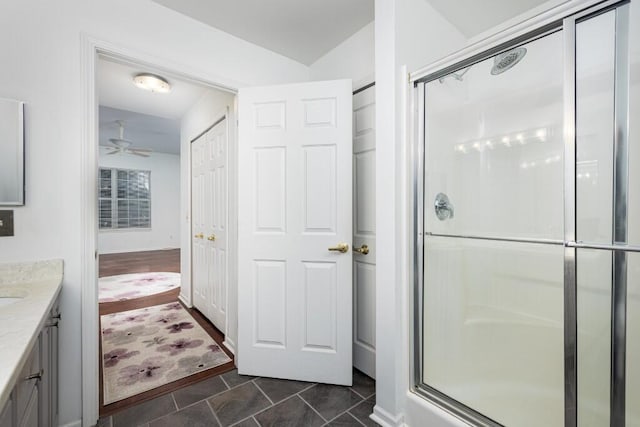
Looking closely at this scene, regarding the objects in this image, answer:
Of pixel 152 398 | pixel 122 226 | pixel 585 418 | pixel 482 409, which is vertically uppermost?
pixel 122 226

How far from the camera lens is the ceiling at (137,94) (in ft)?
8.64

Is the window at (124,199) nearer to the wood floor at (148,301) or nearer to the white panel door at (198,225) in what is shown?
the wood floor at (148,301)

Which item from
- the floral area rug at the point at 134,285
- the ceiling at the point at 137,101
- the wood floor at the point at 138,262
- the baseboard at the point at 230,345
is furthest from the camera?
the wood floor at the point at 138,262

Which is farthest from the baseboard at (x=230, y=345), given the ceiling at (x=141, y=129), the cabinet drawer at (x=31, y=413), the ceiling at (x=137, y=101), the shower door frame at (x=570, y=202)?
the ceiling at (x=141, y=129)

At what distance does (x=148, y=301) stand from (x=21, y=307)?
290 cm

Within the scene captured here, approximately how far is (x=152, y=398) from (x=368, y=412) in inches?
51.2

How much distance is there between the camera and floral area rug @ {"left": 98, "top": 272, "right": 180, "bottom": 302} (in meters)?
3.81

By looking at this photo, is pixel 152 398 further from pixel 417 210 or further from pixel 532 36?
pixel 532 36

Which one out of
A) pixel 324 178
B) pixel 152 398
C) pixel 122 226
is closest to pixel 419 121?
pixel 324 178

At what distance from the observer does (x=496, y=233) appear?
5.53 feet

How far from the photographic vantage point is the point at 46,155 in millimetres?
1466

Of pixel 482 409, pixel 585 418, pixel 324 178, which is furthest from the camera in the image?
pixel 324 178

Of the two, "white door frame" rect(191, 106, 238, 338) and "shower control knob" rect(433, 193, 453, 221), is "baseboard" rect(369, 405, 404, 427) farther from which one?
"white door frame" rect(191, 106, 238, 338)

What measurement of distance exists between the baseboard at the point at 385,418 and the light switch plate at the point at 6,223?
2.04 m
